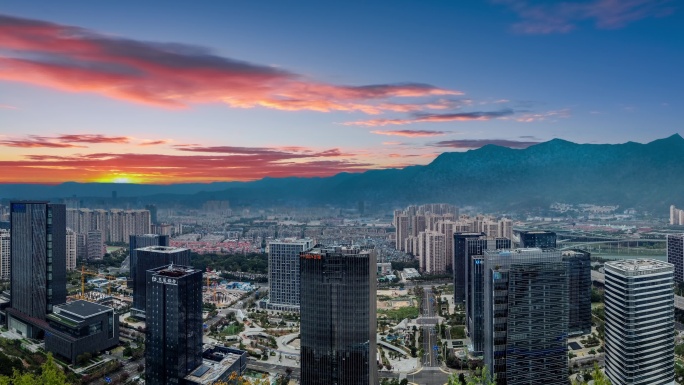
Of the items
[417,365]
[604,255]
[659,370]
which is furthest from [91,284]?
[604,255]

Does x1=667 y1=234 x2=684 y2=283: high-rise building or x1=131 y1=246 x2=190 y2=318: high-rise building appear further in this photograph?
x1=667 y1=234 x2=684 y2=283: high-rise building

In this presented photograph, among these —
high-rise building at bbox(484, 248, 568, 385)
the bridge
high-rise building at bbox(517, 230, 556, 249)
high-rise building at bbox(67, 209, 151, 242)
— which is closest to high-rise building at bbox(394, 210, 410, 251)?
the bridge

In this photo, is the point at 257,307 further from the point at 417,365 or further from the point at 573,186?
the point at 573,186

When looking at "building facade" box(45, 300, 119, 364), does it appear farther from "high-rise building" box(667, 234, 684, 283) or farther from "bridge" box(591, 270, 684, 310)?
"high-rise building" box(667, 234, 684, 283)

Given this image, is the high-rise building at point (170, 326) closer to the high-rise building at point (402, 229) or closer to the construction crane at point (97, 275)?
the construction crane at point (97, 275)

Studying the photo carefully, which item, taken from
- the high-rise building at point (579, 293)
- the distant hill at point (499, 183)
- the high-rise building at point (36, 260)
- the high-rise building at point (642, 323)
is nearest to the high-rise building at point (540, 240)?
the high-rise building at point (579, 293)

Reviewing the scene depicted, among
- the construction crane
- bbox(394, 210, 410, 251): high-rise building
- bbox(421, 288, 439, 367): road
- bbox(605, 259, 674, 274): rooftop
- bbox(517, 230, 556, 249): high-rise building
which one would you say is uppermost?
bbox(605, 259, 674, 274): rooftop
